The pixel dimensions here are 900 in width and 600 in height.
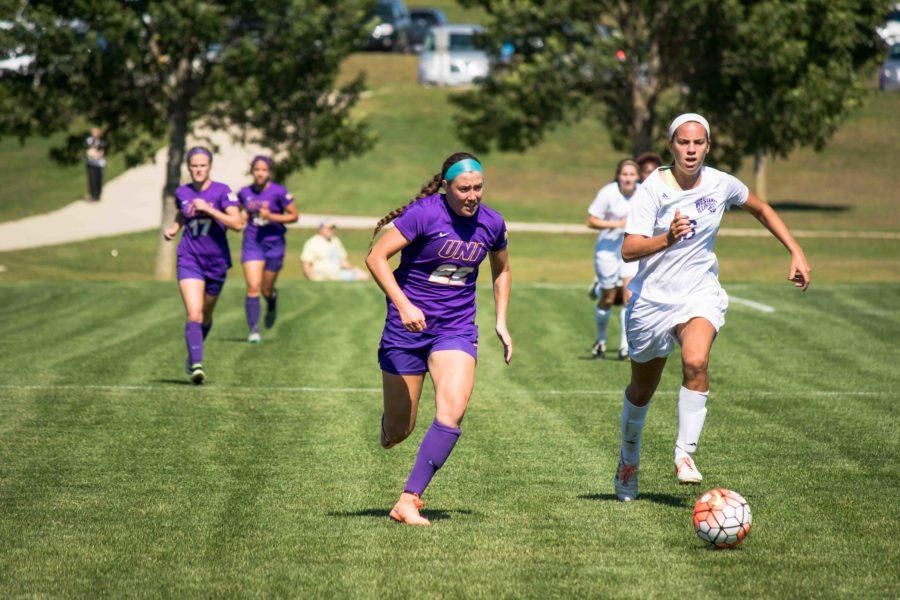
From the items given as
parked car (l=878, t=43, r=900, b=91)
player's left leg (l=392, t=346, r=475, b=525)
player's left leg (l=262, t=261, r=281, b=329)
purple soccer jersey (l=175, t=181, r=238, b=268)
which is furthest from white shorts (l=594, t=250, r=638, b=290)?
parked car (l=878, t=43, r=900, b=91)

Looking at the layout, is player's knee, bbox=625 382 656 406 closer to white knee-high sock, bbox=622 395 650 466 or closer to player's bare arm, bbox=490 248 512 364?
white knee-high sock, bbox=622 395 650 466

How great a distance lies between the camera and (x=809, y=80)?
1375 inches

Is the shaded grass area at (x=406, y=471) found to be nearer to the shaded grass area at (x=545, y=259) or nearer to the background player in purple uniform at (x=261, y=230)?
the background player in purple uniform at (x=261, y=230)

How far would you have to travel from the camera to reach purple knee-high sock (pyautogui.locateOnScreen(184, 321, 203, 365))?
14.0 m

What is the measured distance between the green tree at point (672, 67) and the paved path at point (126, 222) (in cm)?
568

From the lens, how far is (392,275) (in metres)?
8.01

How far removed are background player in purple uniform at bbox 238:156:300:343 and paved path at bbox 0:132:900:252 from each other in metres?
19.6

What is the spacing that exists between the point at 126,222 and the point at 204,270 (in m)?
29.6

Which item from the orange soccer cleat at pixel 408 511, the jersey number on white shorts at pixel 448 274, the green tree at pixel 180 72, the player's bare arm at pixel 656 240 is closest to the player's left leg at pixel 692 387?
the player's bare arm at pixel 656 240

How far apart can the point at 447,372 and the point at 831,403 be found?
6062 mm

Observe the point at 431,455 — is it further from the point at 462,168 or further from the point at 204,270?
the point at 204,270

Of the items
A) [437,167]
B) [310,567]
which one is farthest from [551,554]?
[437,167]

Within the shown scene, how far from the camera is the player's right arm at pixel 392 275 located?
25.3 feet

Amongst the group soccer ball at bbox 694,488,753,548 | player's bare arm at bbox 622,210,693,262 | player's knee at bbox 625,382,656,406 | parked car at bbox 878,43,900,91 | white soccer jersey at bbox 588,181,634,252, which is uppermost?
A: player's bare arm at bbox 622,210,693,262
